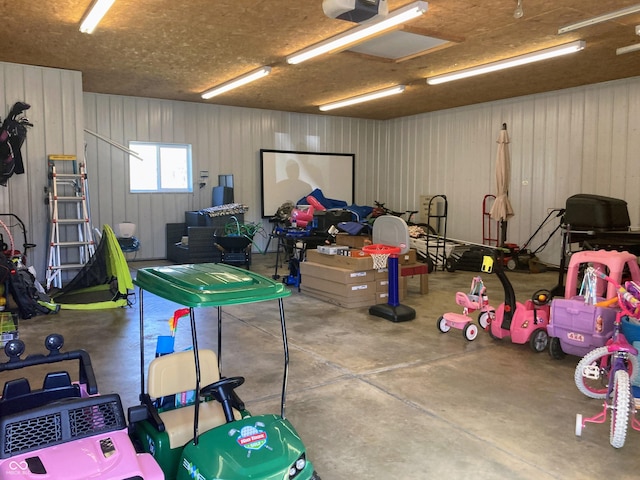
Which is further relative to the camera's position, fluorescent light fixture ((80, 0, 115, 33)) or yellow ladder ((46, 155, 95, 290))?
yellow ladder ((46, 155, 95, 290))

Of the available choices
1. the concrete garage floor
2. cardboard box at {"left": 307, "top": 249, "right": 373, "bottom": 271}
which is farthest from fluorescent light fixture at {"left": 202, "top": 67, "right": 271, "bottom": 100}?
the concrete garage floor

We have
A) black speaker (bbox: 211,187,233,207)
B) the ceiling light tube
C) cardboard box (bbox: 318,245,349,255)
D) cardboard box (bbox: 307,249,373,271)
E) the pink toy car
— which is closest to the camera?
the pink toy car

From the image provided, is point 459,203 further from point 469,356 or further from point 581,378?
point 581,378

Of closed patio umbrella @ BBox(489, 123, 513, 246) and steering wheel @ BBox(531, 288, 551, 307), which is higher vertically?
closed patio umbrella @ BBox(489, 123, 513, 246)

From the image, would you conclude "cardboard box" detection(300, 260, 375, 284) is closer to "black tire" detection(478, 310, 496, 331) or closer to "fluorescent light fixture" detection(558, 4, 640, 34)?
"black tire" detection(478, 310, 496, 331)

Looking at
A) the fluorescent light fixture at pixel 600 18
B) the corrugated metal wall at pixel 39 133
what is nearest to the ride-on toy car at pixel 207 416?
the fluorescent light fixture at pixel 600 18

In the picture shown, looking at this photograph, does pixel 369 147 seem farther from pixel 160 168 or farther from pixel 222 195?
pixel 160 168

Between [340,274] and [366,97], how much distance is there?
4.67 m

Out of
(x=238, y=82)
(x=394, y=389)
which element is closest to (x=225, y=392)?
(x=394, y=389)

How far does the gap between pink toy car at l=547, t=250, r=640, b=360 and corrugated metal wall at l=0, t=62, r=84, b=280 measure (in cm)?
683

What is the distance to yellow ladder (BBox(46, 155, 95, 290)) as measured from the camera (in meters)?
7.11

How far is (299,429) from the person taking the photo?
312cm

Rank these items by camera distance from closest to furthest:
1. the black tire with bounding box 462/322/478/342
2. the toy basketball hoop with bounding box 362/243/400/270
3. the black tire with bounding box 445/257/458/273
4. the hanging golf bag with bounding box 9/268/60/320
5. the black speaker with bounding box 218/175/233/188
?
the black tire with bounding box 462/322/478/342 → the hanging golf bag with bounding box 9/268/60/320 → the toy basketball hoop with bounding box 362/243/400/270 → the black tire with bounding box 445/257/458/273 → the black speaker with bounding box 218/175/233/188

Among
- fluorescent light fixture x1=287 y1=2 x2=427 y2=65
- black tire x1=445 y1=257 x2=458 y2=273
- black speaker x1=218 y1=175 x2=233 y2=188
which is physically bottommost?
black tire x1=445 y1=257 x2=458 y2=273
